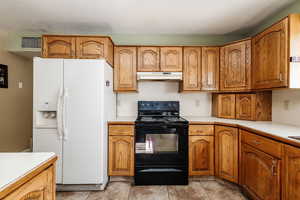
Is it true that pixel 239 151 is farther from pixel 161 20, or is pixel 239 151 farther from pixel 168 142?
pixel 161 20

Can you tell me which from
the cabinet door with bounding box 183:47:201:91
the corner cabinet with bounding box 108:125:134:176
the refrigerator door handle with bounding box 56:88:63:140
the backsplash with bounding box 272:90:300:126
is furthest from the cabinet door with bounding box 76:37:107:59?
the backsplash with bounding box 272:90:300:126

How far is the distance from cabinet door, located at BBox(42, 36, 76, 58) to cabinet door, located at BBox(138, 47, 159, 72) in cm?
100

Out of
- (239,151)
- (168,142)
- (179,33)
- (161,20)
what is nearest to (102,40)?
(161,20)

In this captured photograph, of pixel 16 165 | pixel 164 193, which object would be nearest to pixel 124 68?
Answer: pixel 164 193

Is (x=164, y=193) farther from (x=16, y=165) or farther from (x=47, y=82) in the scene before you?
(x=47, y=82)

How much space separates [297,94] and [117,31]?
272 centimetres

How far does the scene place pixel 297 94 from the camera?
2002 mm

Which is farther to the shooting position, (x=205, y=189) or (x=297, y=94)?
(x=205, y=189)

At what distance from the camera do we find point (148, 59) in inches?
108

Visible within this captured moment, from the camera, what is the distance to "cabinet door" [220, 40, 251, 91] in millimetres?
2418

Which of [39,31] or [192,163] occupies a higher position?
[39,31]

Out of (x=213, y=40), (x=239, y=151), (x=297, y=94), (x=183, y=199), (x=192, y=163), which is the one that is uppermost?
(x=213, y=40)

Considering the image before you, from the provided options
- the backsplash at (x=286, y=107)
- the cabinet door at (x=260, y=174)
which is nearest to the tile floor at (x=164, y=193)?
Result: the cabinet door at (x=260, y=174)

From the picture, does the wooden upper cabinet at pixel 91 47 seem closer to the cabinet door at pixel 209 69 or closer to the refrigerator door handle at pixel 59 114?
the refrigerator door handle at pixel 59 114
